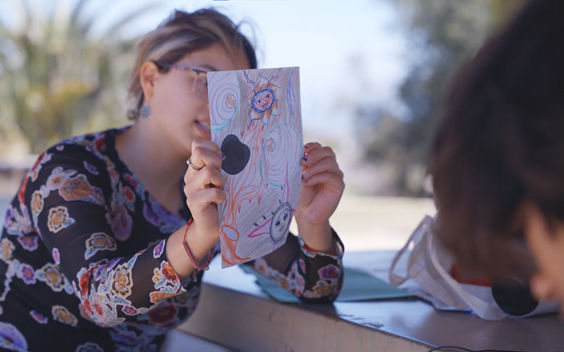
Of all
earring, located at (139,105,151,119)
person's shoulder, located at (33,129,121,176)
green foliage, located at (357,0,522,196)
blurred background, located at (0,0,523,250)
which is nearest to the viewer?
person's shoulder, located at (33,129,121,176)

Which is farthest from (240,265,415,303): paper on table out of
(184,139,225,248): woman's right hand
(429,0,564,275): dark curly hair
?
(429,0,564,275): dark curly hair

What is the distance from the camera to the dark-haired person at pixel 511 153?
58cm

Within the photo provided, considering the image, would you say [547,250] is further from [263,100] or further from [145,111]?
[145,111]

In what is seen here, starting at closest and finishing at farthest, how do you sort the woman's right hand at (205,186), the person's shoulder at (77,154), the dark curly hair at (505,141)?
1. the dark curly hair at (505,141)
2. the woman's right hand at (205,186)
3. the person's shoulder at (77,154)

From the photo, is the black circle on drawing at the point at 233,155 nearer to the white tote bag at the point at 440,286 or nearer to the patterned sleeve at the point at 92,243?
the patterned sleeve at the point at 92,243

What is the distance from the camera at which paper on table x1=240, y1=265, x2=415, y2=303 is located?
5.26ft

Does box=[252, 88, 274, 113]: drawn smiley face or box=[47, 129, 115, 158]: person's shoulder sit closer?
box=[252, 88, 274, 113]: drawn smiley face

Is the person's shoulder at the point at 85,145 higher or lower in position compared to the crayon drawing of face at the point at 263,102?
lower

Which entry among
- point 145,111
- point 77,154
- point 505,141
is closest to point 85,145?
point 77,154

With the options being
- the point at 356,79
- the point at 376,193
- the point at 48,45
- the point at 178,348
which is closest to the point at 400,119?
the point at 376,193

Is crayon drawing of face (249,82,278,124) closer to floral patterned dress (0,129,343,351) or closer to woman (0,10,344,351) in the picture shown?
woman (0,10,344,351)

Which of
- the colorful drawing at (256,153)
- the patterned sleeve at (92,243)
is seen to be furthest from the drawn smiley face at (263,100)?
the patterned sleeve at (92,243)

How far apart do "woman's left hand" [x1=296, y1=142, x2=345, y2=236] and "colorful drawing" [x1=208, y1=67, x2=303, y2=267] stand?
88mm

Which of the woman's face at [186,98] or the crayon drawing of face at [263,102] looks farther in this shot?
the woman's face at [186,98]
